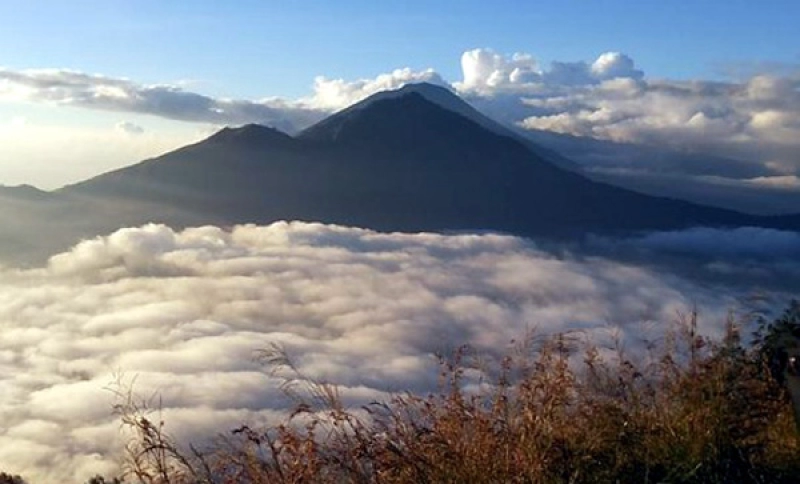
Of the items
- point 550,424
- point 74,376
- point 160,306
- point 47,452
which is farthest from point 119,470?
point 160,306

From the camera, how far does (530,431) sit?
4.73 meters

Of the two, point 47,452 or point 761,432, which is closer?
point 761,432

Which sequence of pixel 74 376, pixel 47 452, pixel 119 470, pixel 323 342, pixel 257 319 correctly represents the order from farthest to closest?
pixel 257 319, pixel 323 342, pixel 74 376, pixel 47 452, pixel 119 470

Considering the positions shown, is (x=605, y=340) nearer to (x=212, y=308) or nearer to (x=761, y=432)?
(x=761, y=432)

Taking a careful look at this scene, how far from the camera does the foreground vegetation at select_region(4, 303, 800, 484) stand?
14.8 feet

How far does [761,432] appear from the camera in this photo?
521 centimetres

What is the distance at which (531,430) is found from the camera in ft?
15.6

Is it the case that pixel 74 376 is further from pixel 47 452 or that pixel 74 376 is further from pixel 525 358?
pixel 525 358

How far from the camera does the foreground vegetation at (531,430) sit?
4.51 metres

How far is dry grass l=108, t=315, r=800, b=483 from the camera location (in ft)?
14.8

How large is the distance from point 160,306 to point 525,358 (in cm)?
17907

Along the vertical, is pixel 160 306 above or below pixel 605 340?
below

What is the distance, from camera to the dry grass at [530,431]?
4.51 metres

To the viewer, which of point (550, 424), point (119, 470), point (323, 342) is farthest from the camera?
point (323, 342)
